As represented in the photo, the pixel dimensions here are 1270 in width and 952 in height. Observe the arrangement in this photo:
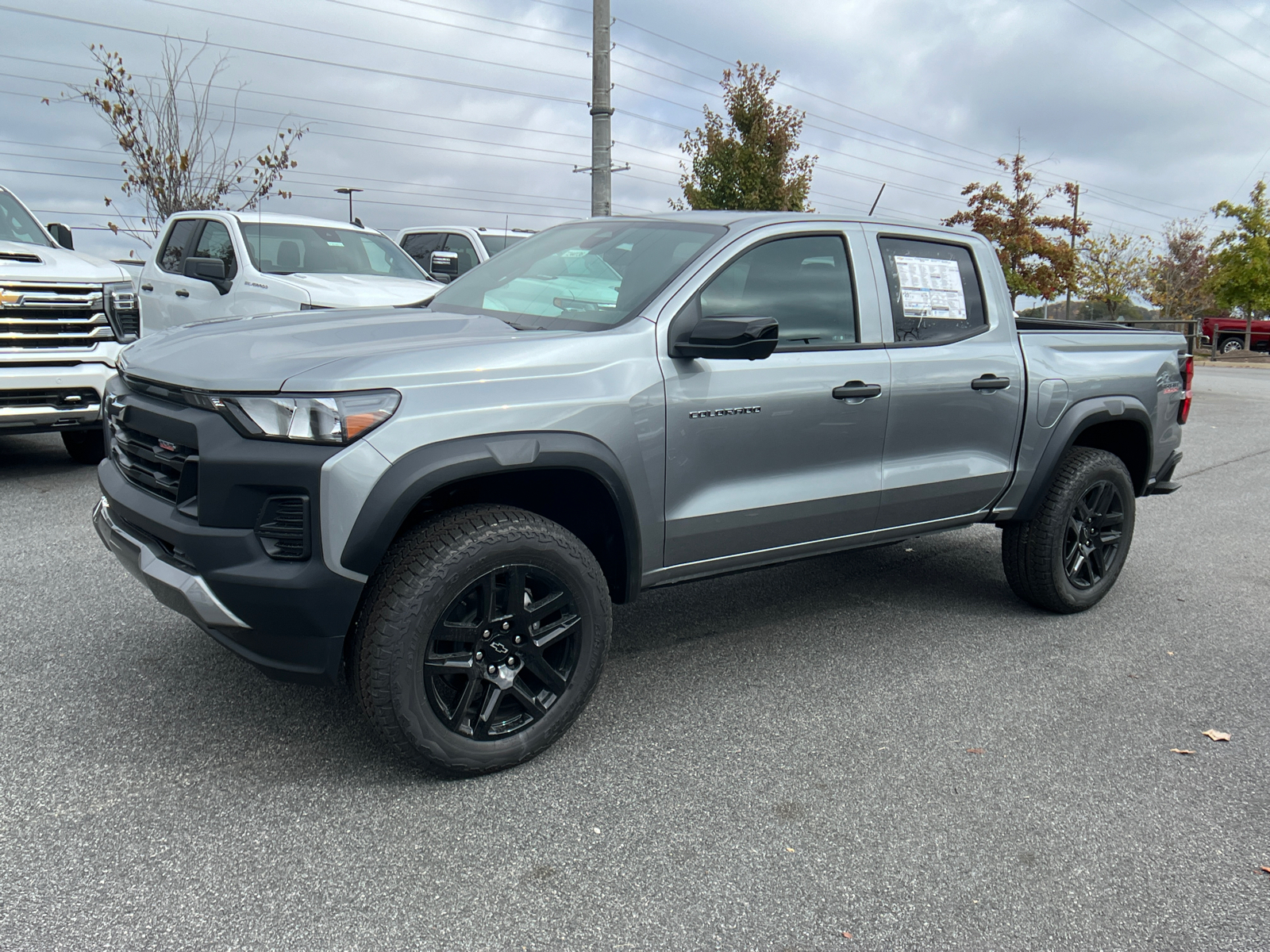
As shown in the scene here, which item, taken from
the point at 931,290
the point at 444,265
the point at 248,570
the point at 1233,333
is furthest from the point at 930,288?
the point at 1233,333

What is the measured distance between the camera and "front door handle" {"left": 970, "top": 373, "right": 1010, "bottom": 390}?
436cm

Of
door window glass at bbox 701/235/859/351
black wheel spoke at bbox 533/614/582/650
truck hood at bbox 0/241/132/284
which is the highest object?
truck hood at bbox 0/241/132/284

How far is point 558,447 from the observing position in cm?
312

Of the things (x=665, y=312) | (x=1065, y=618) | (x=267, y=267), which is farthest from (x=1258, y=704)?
(x=267, y=267)

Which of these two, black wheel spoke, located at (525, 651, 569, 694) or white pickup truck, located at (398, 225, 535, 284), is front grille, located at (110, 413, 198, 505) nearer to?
black wheel spoke, located at (525, 651, 569, 694)

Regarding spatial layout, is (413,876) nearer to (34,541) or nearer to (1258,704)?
(1258,704)

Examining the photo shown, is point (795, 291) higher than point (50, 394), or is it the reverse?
point (795, 291)

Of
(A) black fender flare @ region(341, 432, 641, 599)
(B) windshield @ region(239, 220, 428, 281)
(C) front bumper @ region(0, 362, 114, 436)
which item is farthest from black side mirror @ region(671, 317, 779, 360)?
(B) windshield @ region(239, 220, 428, 281)

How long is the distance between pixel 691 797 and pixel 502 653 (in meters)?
0.73

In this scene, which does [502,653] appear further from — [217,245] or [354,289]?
[217,245]

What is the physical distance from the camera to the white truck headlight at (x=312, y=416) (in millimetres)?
2787

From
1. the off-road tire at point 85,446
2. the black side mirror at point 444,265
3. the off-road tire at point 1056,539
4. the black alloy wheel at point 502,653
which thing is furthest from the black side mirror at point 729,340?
the off-road tire at point 85,446

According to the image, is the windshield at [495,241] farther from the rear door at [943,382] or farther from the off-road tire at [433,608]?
the off-road tire at [433,608]

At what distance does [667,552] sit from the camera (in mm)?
3529
